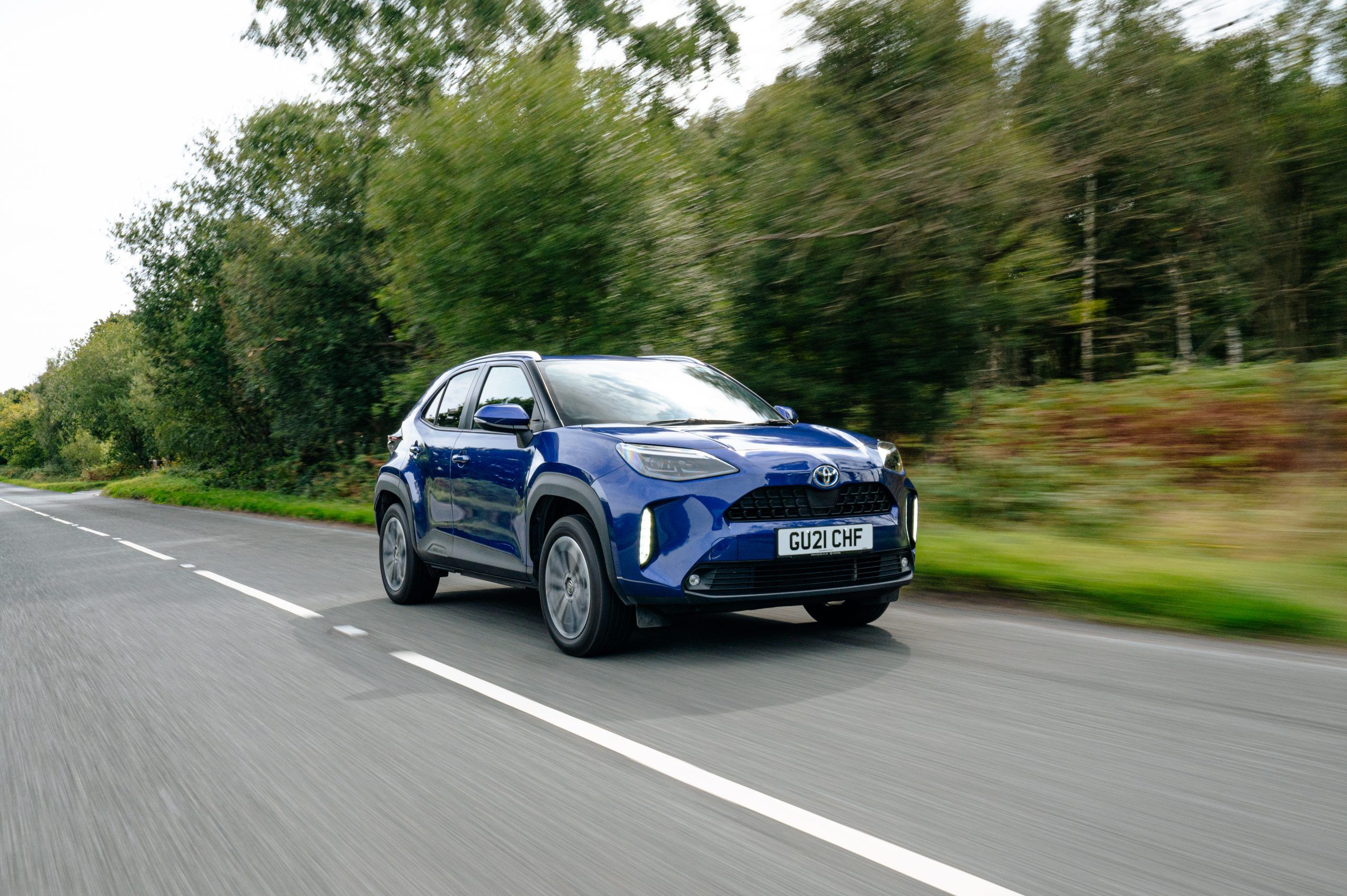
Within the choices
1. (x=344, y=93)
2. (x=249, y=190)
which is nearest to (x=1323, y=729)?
(x=344, y=93)

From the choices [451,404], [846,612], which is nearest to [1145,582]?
[846,612]

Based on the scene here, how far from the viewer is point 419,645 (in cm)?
643

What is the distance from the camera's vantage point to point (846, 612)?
6.52 m

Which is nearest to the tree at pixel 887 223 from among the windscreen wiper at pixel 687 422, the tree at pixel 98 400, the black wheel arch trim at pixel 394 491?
the black wheel arch trim at pixel 394 491

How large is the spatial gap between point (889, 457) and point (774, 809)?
3011mm

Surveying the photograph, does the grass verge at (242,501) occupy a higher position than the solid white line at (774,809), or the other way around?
the solid white line at (774,809)

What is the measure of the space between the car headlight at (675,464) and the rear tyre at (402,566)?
9.47 ft

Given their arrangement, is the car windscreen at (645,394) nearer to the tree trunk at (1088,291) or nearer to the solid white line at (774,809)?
the solid white line at (774,809)

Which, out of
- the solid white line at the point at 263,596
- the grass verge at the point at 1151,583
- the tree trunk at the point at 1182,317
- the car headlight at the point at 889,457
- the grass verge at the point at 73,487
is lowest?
the grass verge at the point at 73,487

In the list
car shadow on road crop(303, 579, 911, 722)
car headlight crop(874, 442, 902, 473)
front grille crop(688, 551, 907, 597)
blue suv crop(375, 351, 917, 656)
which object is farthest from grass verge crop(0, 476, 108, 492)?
front grille crop(688, 551, 907, 597)

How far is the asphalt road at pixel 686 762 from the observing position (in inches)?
115

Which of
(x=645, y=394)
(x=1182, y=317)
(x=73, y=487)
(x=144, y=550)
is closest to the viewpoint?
(x=645, y=394)

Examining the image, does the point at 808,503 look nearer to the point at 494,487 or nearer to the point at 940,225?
the point at 494,487

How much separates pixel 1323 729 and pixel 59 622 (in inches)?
311
